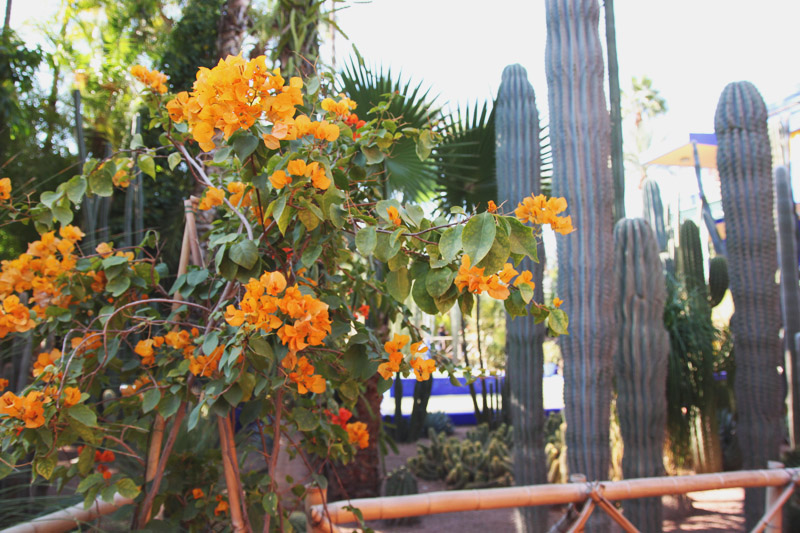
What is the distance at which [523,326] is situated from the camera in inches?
113

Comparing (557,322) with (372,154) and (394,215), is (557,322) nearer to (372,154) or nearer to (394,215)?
(394,215)

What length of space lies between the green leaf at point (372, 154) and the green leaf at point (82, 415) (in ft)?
1.92

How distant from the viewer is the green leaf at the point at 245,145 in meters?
0.75

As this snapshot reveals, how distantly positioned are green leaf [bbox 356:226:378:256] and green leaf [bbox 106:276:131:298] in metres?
0.55

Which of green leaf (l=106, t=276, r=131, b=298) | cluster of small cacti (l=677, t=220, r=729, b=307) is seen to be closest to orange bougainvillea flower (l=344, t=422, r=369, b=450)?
green leaf (l=106, t=276, r=131, b=298)

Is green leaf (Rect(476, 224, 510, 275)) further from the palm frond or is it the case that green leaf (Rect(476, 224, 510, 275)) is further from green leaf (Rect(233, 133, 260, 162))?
the palm frond

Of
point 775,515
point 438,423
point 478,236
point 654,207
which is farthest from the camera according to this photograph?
point 654,207

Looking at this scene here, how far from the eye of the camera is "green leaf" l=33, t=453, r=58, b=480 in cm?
82

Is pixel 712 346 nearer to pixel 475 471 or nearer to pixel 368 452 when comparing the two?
pixel 475 471

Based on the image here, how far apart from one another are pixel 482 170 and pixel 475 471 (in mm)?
2039

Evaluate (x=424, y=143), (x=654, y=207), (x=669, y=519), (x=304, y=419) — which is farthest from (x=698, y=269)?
(x=304, y=419)

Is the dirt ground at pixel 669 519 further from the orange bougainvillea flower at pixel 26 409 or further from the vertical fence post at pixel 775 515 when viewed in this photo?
the orange bougainvillea flower at pixel 26 409

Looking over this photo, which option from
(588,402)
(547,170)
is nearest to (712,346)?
(547,170)

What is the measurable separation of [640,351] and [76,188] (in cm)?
257
